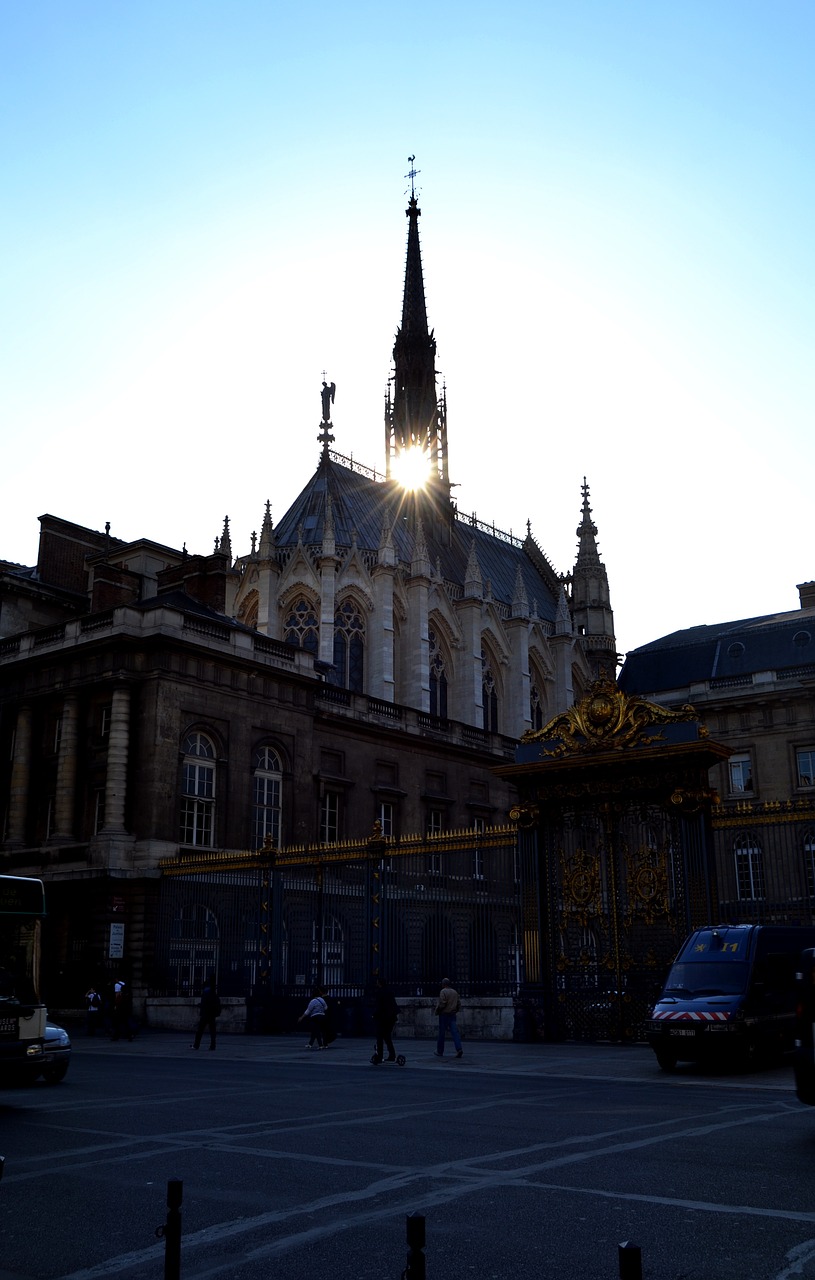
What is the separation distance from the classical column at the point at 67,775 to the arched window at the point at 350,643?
1822 cm

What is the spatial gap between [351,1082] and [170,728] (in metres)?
19.1

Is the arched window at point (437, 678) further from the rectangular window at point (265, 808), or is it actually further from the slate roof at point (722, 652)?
the rectangular window at point (265, 808)

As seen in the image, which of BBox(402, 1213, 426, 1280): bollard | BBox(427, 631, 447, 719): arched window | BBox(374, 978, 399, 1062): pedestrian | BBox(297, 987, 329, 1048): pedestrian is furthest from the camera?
BBox(427, 631, 447, 719): arched window

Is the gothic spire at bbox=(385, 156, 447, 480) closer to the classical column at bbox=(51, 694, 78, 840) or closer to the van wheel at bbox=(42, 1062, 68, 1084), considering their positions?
the classical column at bbox=(51, 694, 78, 840)

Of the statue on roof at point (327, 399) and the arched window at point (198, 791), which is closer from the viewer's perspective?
the arched window at point (198, 791)

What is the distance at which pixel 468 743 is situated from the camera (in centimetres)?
4559

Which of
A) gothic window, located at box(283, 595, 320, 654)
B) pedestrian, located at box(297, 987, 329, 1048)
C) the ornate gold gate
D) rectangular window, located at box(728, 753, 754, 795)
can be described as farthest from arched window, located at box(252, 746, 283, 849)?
rectangular window, located at box(728, 753, 754, 795)

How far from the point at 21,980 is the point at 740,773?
33.1 m

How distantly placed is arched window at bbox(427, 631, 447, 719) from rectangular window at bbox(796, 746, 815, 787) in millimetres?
19158

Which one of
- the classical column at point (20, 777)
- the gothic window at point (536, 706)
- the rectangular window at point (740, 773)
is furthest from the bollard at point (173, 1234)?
the gothic window at point (536, 706)

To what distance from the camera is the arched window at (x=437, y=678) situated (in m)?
56.7

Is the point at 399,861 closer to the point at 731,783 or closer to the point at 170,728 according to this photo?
the point at 170,728

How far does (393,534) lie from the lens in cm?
6066

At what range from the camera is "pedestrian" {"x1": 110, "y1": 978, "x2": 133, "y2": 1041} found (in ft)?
84.1
